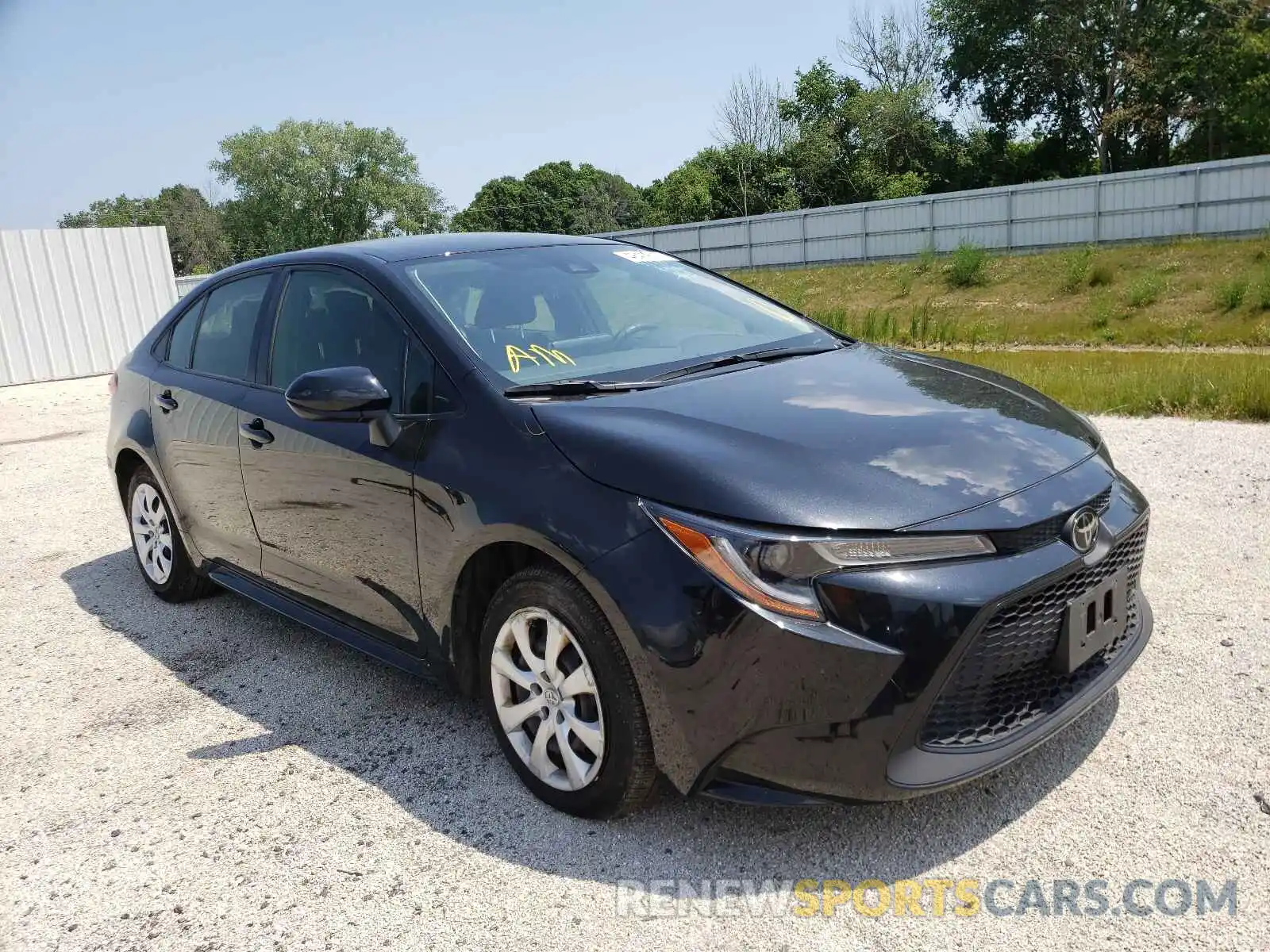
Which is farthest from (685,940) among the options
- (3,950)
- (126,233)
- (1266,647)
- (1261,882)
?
(126,233)

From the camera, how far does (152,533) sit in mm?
5246

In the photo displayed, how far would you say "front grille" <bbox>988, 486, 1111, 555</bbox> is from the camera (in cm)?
250

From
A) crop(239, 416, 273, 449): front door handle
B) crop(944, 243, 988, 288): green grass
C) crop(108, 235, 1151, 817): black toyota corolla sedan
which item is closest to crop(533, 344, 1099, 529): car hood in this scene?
crop(108, 235, 1151, 817): black toyota corolla sedan

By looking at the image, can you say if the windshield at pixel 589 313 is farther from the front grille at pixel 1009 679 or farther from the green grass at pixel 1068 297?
the green grass at pixel 1068 297

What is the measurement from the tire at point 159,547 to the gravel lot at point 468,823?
2.25ft

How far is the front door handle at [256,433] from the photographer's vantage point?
3924 millimetres

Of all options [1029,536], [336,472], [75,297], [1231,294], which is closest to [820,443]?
[1029,536]

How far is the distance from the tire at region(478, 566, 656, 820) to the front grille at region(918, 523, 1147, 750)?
2.48 feet

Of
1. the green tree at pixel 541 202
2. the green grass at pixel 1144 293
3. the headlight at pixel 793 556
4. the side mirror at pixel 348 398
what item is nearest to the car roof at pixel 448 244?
the side mirror at pixel 348 398

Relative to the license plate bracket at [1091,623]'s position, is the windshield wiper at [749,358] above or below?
above

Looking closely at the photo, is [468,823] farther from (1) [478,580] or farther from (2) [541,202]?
(2) [541,202]

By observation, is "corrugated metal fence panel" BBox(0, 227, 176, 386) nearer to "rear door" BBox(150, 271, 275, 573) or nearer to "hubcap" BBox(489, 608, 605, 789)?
"rear door" BBox(150, 271, 275, 573)

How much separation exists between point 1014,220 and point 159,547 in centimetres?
2825

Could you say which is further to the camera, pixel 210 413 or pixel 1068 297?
pixel 1068 297
